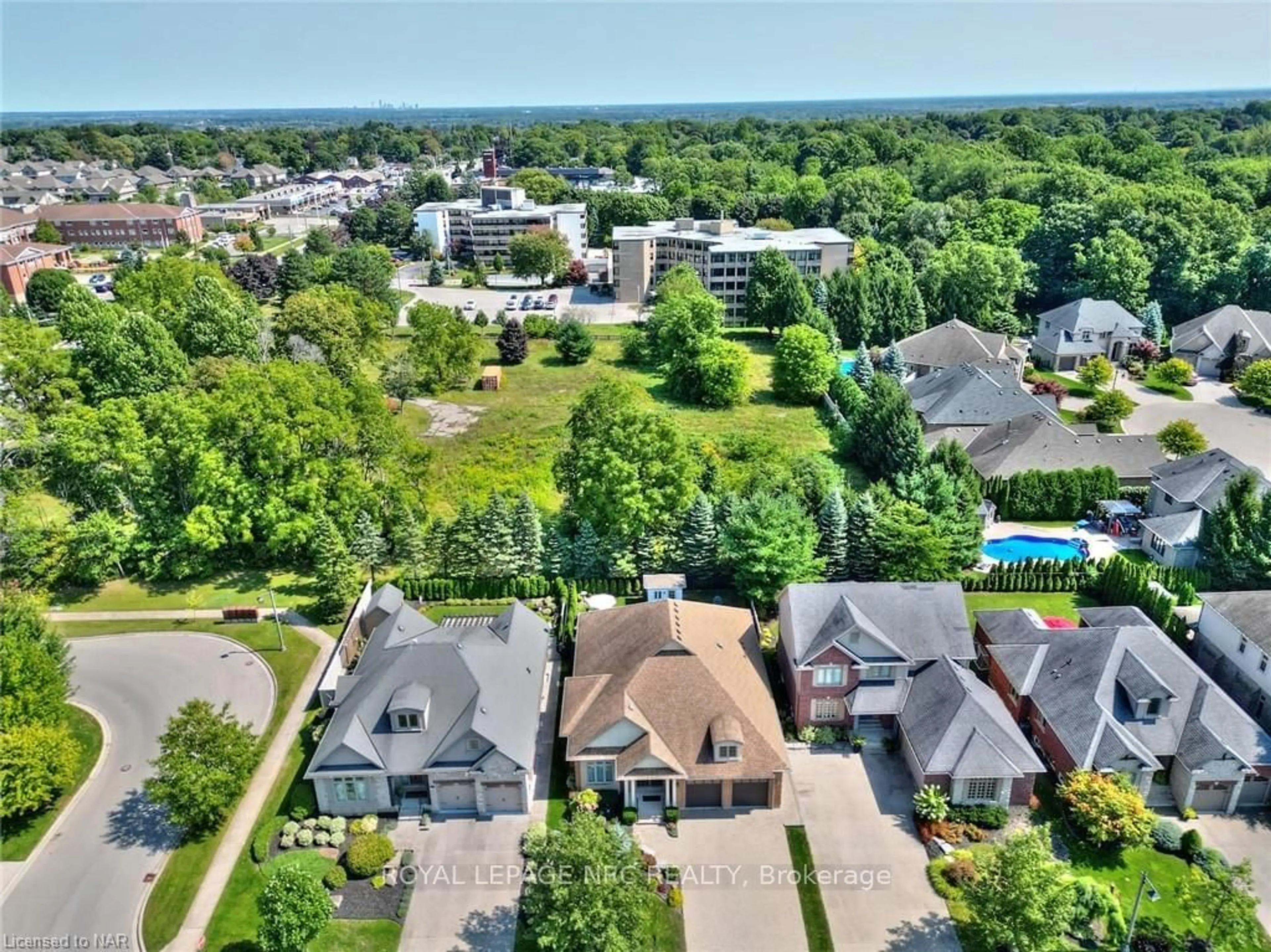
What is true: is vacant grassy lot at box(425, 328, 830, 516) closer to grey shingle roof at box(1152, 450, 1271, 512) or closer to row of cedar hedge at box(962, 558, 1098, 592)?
row of cedar hedge at box(962, 558, 1098, 592)

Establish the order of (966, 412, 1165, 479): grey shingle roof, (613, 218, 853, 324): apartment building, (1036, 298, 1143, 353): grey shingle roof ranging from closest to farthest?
(966, 412, 1165, 479): grey shingle roof → (1036, 298, 1143, 353): grey shingle roof → (613, 218, 853, 324): apartment building

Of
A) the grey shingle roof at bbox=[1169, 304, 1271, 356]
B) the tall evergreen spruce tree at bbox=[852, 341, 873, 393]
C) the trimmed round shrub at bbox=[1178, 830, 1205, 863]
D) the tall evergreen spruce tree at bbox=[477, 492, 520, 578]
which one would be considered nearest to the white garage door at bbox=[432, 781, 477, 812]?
the tall evergreen spruce tree at bbox=[477, 492, 520, 578]

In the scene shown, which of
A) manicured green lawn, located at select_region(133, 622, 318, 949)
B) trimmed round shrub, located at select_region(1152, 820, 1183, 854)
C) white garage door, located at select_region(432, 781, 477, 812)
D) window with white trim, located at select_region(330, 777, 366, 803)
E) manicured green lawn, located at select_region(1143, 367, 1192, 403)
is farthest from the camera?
manicured green lawn, located at select_region(1143, 367, 1192, 403)

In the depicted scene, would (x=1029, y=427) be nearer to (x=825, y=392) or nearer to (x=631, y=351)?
(x=825, y=392)

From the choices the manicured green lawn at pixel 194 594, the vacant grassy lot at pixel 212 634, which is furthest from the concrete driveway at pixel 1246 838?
the manicured green lawn at pixel 194 594

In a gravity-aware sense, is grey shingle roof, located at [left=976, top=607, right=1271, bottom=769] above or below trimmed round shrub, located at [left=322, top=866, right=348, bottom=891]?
above

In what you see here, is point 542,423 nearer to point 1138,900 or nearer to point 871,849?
point 871,849

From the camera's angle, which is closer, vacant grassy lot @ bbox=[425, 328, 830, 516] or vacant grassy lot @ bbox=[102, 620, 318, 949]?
vacant grassy lot @ bbox=[102, 620, 318, 949]

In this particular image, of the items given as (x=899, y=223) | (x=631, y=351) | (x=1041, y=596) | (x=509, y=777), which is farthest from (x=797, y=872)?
(x=899, y=223)
